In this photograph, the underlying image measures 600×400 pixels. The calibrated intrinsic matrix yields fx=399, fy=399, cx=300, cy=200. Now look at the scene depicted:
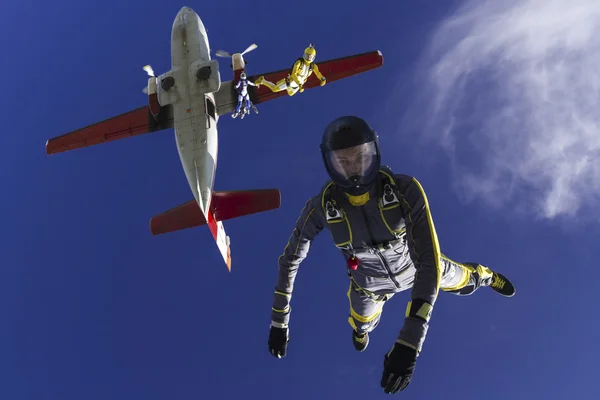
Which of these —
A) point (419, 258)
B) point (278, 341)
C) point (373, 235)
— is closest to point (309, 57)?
point (373, 235)

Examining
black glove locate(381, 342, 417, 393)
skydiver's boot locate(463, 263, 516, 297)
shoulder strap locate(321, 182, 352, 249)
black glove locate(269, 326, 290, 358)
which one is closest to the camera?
black glove locate(381, 342, 417, 393)

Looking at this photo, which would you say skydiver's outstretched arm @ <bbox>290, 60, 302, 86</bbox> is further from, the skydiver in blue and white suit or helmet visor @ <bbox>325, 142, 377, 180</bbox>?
helmet visor @ <bbox>325, 142, 377, 180</bbox>

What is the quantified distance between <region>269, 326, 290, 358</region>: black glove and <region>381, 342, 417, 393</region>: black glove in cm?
266

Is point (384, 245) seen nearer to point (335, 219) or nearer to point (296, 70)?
point (335, 219)

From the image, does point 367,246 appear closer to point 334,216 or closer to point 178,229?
point 334,216

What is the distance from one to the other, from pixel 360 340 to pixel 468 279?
9.70 ft

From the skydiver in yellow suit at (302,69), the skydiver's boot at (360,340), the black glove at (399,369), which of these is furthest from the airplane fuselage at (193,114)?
the black glove at (399,369)

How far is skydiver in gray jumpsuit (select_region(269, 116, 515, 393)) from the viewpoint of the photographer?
4.34 metres

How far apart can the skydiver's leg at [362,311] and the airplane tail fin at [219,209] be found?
661cm

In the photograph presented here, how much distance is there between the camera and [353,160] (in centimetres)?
502

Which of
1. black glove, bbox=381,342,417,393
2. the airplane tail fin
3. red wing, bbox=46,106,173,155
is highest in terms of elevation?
red wing, bbox=46,106,173,155

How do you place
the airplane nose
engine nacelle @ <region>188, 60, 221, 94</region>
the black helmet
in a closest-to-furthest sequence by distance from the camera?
the black helmet, engine nacelle @ <region>188, 60, 221, 94</region>, the airplane nose

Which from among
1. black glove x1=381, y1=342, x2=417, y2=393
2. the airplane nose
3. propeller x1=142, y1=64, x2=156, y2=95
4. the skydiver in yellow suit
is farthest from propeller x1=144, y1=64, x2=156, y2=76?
black glove x1=381, y1=342, x2=417, y2=393

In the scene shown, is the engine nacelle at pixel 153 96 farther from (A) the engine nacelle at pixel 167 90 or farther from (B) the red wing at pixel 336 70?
(B) the red wing at pixel 336 70
